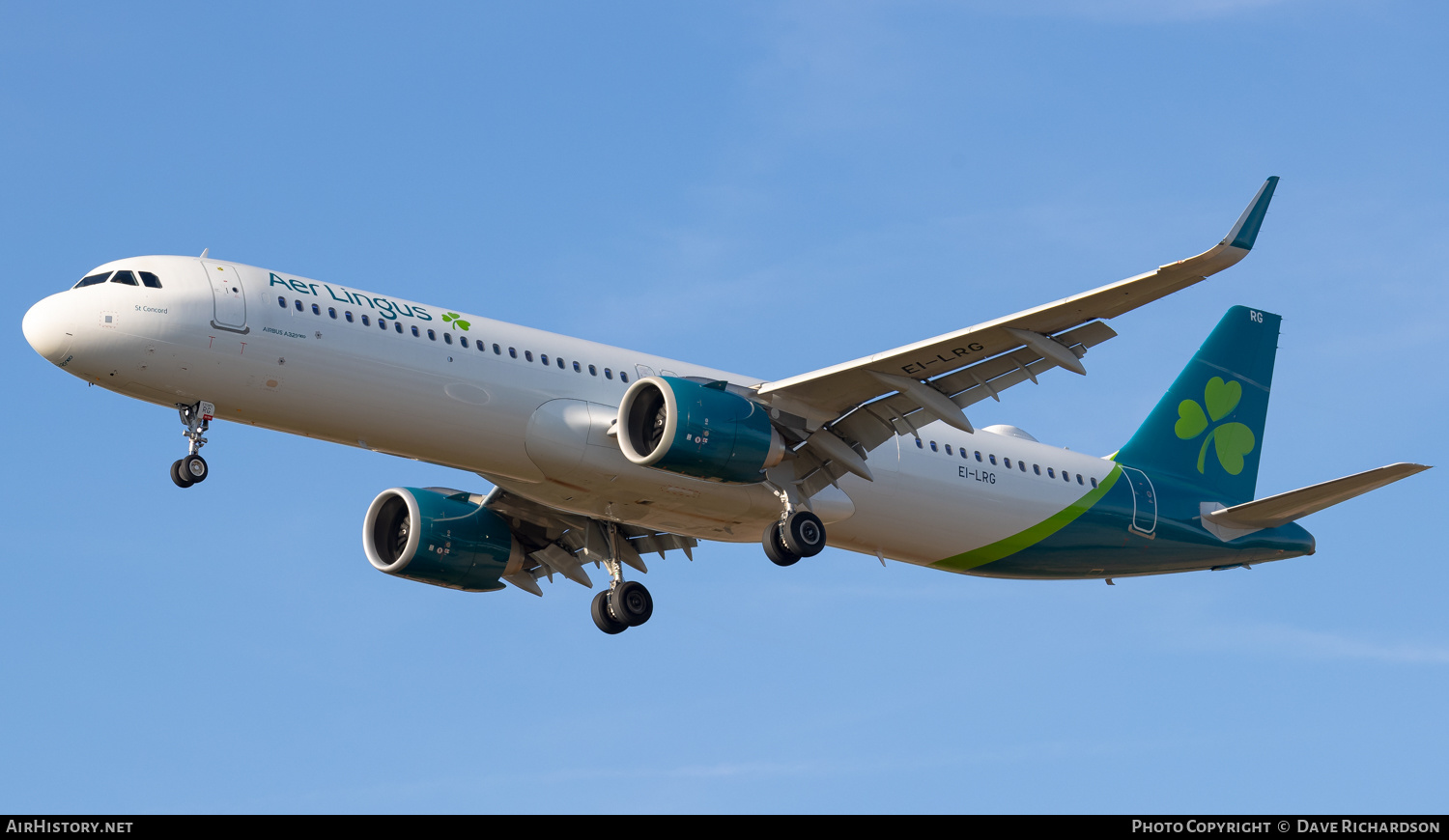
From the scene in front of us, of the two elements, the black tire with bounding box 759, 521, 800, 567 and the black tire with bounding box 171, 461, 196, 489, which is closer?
the black tire with bounding box 171, 461, 196, 489

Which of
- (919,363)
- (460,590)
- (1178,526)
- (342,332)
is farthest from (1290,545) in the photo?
(342,332)

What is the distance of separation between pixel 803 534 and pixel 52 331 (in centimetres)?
1369

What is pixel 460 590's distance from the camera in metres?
36.8

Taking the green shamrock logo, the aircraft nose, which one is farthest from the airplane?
the green shamrock logo

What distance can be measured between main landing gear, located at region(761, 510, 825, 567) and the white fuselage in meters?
0.47

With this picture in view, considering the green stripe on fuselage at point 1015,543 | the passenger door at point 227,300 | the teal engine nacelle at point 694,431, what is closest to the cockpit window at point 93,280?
the passenger door at point 227,300

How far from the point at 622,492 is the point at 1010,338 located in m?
7.68

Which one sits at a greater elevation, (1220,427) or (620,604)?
(1220,427)

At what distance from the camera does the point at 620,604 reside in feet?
117

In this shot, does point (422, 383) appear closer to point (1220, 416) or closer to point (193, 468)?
point (193, 468)

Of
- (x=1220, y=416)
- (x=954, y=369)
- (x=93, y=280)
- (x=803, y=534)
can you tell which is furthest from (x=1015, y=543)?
(x=93, y=280)

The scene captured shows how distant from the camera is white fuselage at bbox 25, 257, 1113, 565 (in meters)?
28.0

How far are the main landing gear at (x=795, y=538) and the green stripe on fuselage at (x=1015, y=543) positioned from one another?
432cm

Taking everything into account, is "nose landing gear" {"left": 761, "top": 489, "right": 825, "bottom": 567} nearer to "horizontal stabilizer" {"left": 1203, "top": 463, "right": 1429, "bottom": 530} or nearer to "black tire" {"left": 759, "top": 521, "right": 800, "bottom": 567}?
"black tire" {"left": 759, "top": 521, "right": 800, "bottom": 567}
